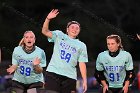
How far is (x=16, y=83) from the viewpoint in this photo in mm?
9844

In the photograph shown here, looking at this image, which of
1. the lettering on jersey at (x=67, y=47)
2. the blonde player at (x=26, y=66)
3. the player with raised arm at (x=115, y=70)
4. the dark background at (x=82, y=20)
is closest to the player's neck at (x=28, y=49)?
the blonde player at (x=26, y=66)

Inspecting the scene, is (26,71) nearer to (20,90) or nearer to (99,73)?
(20,90)

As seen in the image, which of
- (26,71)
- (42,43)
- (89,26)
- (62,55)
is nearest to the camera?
(62,55)

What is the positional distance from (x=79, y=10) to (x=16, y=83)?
25.1 meters

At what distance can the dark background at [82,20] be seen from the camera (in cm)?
3141

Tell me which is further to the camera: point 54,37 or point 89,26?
point 89,26

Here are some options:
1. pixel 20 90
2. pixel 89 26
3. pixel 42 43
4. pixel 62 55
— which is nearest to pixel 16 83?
pixel 20 90

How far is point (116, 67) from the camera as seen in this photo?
9.71 metres

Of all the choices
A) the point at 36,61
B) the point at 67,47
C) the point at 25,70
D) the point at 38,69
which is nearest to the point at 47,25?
the point at 67,47

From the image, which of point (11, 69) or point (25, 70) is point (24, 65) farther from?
point (11, 69)

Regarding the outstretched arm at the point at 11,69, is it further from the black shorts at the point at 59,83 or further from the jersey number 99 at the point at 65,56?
the jersey number 99 at the point at 65,56

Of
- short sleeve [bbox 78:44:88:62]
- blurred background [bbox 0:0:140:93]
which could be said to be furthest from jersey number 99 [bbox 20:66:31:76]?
blurred background [bbox 0:0:140:93]

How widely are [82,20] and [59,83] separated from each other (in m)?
24.8

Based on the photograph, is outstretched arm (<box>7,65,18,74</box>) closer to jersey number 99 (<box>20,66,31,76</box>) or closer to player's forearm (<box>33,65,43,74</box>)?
jersey number 99 (<box>20,66,31,76</box>)
